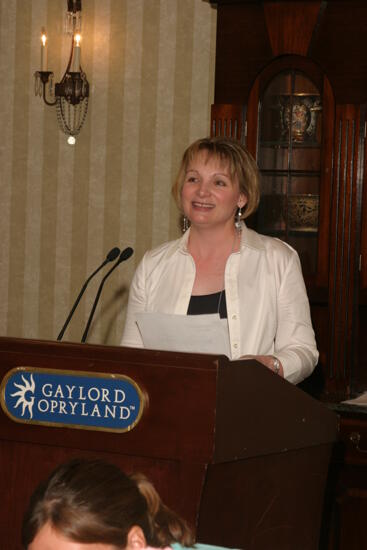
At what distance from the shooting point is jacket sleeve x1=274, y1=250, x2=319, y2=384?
2.23 metres

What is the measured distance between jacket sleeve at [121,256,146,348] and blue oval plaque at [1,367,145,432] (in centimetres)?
63

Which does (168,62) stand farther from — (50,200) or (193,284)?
(193,284)

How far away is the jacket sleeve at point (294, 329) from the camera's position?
223 cm

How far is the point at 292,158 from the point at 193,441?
2.12 meters

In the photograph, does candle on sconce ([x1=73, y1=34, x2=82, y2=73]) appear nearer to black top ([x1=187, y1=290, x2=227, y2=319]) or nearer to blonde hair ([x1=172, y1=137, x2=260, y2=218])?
blonde hair ([x1=172, y1=137, x2=260, y2=218])

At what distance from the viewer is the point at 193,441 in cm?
168

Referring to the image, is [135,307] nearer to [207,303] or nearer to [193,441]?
[207,303]

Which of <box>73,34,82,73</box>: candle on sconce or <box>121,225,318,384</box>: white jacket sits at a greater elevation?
<box>73,34,82,73</box>: candle on sconce

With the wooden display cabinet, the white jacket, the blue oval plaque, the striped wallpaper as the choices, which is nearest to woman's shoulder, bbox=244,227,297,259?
the white jacket

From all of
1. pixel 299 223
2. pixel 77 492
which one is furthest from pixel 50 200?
pixel 77 492

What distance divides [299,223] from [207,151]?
1.24 m

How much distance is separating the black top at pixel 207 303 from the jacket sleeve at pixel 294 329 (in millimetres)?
145

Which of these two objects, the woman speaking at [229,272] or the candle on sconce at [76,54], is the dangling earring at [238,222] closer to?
the woman speaking at [229,272]

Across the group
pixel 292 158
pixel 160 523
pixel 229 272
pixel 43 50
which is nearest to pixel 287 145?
pixel 292 158
